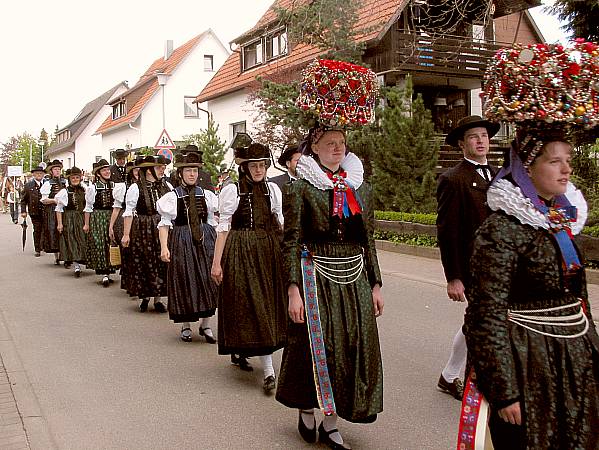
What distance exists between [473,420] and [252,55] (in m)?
27.5

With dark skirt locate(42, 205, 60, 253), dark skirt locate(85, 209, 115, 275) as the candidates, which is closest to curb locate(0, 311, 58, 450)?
dark skirt locate(85, 209, 115, 275)

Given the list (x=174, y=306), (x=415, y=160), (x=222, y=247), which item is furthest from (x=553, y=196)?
(x=415, y=160)

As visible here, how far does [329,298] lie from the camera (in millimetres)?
4289

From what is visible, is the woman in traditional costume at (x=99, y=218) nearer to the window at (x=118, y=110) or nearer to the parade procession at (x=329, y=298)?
the parade procession at (x=329, y=298)

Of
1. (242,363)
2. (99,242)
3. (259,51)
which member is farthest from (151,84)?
(242,363)

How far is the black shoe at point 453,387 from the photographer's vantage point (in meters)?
5.51

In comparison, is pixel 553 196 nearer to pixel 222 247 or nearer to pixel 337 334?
pixel 337 334

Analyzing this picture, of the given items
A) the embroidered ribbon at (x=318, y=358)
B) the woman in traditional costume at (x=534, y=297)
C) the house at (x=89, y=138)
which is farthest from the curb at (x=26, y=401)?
the house at (x=89, y=138)

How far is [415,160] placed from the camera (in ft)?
55.1

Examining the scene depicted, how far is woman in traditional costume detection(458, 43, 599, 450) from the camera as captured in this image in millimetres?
2803

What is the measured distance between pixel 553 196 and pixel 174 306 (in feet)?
17.2

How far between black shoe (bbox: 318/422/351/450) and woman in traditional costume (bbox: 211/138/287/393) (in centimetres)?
136

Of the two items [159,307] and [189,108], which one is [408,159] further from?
[189,108]

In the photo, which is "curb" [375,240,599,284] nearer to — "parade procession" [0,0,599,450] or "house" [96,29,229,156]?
"parade procession" [0,0,599,450]
